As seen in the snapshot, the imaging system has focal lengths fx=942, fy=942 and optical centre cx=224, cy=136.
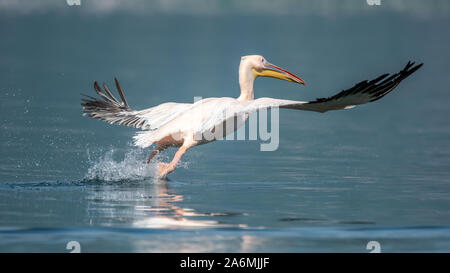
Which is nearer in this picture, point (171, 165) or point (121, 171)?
point (171, 165)

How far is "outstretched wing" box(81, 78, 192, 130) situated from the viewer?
11.4 meters

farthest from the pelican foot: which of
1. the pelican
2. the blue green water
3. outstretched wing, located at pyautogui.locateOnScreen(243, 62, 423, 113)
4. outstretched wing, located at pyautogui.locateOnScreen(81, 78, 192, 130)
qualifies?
outstretched wing, located at pyautogui.locateOnScreen(243, 62, 423, 113)

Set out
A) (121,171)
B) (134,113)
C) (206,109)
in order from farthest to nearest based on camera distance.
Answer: (134,113), (121,171), (206,109)

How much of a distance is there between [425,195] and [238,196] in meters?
2.13

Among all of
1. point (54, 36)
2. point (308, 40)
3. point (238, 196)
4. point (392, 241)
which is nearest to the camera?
point (392, 241)

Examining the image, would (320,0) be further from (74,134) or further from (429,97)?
(74,134)

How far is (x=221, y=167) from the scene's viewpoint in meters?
12.7

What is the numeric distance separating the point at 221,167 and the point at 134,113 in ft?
5.40

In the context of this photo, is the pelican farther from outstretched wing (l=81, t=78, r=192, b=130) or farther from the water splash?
the water splash

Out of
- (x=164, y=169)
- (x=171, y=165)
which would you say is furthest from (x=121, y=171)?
(x=171, y=165)

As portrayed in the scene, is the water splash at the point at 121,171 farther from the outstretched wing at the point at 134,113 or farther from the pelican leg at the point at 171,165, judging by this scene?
the outstretched wing at the point at 134,113

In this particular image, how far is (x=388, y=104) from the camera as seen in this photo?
21.4 meters

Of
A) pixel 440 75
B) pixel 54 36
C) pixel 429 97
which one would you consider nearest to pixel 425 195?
pixel 429 97

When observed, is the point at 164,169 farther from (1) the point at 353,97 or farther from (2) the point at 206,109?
(1) the point at 353,97
